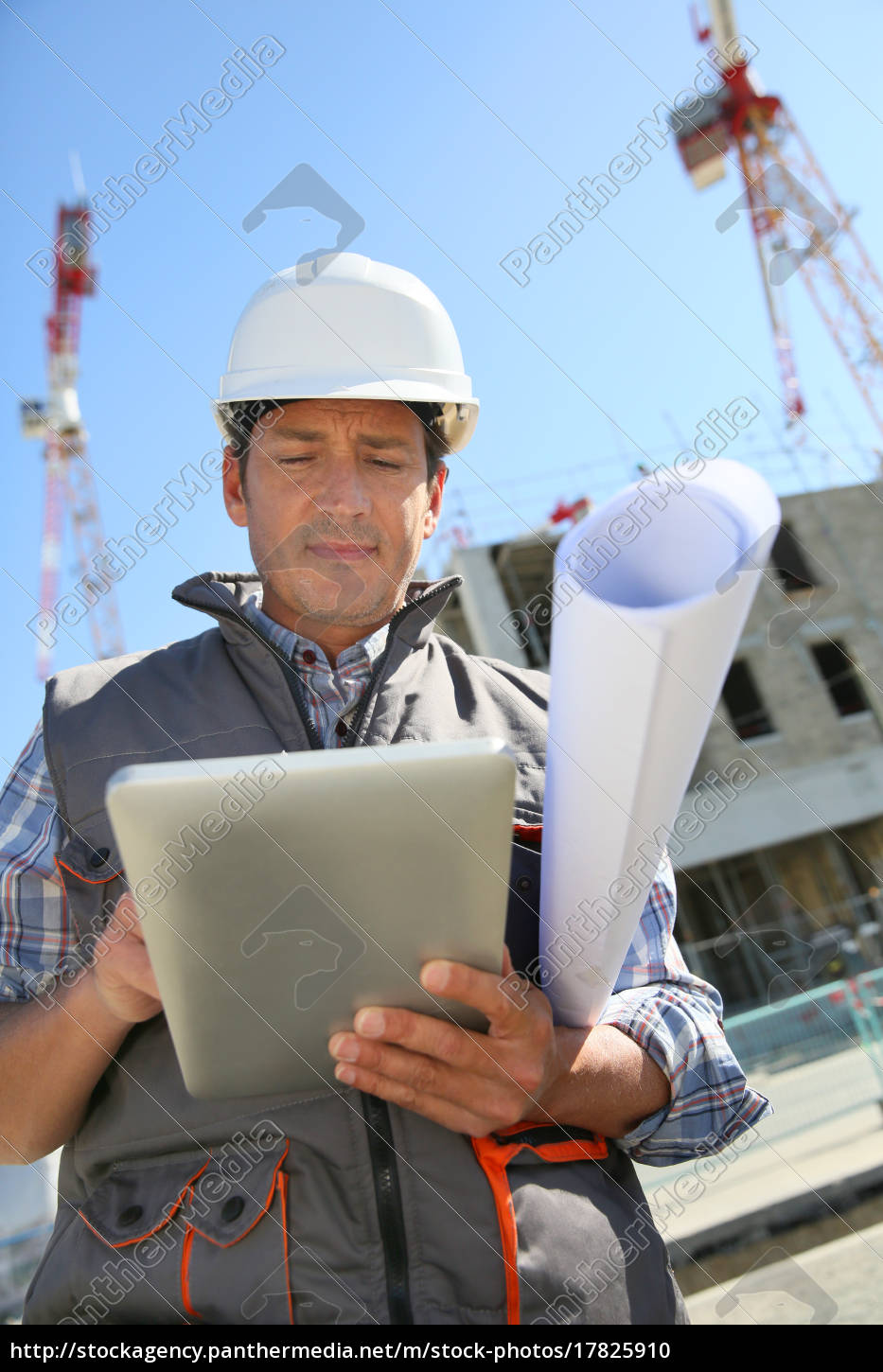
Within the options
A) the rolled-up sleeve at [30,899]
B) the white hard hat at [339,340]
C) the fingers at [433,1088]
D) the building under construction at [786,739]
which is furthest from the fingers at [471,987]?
the building under construction at [786,739]

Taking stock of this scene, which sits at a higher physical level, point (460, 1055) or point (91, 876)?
point (91, 876)

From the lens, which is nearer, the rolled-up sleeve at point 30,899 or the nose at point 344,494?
the rolled-up sleeve at point 30,899

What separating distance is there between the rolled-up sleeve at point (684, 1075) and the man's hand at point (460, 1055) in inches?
10.7

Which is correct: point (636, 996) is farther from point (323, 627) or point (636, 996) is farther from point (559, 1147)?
point (323, 627)

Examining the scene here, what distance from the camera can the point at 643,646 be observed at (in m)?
0.93

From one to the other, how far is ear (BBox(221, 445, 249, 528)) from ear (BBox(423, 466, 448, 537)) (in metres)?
0.38

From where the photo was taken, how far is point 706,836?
19328 millimetres

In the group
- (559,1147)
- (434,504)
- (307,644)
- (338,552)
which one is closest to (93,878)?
(307,644)

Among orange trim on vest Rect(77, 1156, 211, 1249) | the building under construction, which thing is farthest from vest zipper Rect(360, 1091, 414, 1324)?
the building under construction

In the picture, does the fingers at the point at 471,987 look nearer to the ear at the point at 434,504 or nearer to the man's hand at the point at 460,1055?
the man's hand at the point at 460,1055

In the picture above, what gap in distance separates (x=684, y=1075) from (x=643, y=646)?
0.95 metres

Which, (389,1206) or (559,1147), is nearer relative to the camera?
(389,1206)

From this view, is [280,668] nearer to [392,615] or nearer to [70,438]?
[392,615]

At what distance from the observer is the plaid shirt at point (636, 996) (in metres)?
1.56
